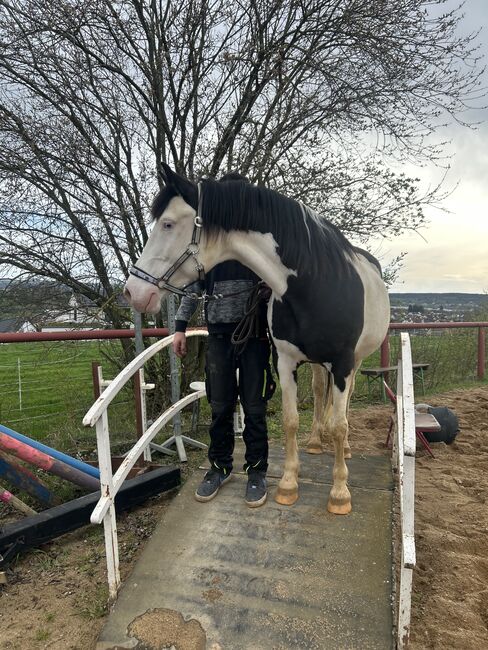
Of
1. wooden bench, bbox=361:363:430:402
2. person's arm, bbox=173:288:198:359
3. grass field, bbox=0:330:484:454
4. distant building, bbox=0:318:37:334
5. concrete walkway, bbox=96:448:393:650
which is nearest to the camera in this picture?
concrete walkway, bbox=96:448:393:650

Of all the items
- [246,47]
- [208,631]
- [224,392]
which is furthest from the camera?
[246,47]

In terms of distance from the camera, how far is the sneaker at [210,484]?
2539mm

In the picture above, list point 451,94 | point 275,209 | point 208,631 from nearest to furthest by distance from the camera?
point 208,631
point 275,209
point 451,94

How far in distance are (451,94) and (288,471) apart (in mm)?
5008

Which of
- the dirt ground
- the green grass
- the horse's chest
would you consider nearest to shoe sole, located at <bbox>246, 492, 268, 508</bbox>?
the dirt ground

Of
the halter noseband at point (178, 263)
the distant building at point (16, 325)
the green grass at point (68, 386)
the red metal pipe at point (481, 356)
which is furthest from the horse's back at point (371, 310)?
the red metal pipe at point (481, 356)

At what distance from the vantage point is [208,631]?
66.2 inches

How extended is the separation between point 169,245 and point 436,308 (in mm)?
7320

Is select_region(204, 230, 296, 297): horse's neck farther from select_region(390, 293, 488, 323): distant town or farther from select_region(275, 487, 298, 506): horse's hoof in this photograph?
select_region(390, 293, 488, 323): distant town

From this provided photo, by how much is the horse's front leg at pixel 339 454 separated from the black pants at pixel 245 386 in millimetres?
441

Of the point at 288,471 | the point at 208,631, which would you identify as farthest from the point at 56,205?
the point at 208,631

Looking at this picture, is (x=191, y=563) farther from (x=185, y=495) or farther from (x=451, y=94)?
(x=451, y=94)

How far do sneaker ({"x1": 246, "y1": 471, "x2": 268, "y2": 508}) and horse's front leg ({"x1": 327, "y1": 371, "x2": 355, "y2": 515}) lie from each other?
1.29ft

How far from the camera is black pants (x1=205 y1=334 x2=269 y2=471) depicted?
8.33 feet
